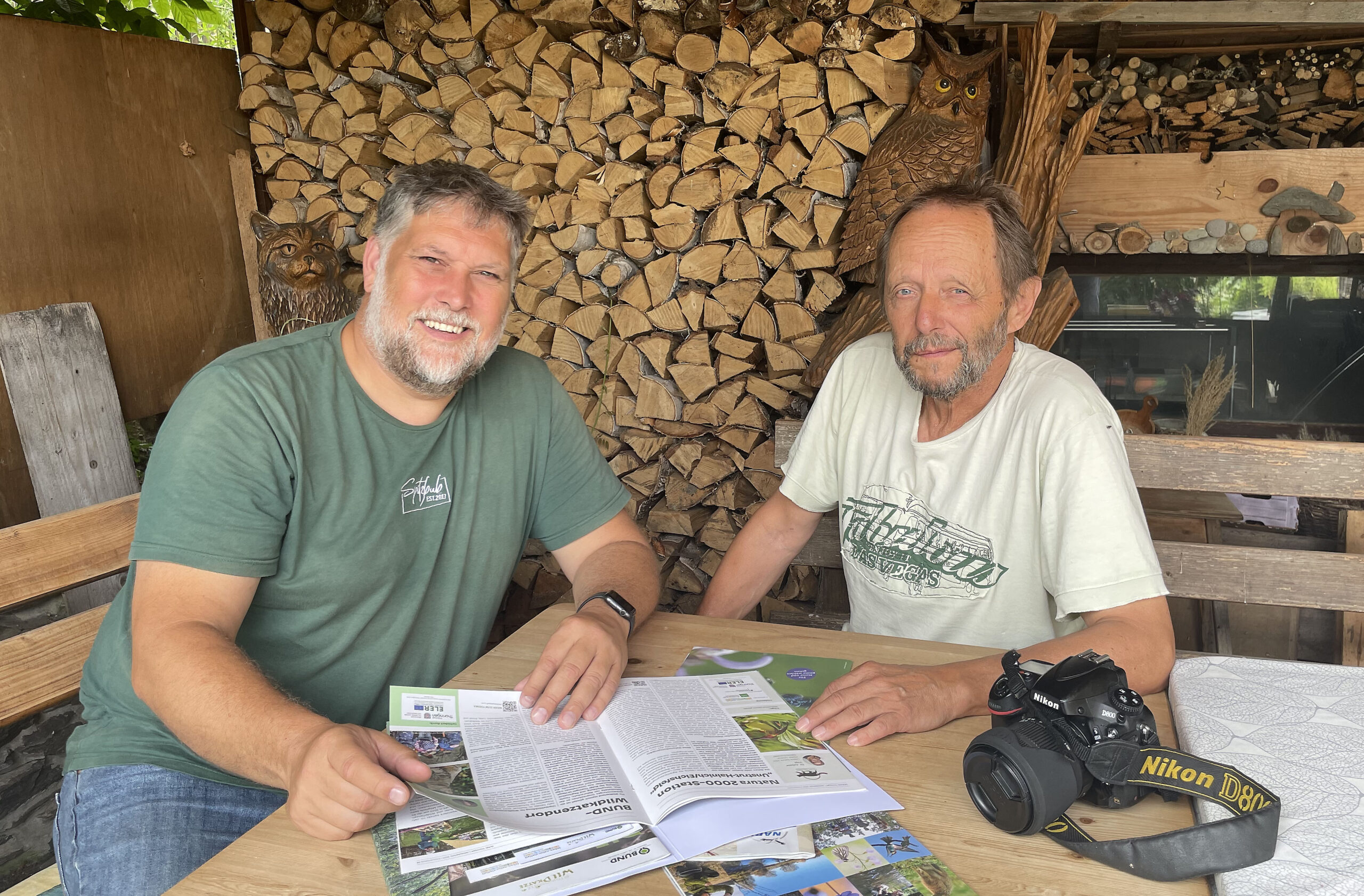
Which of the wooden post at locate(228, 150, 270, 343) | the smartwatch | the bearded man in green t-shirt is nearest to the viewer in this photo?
the bearded man in green t-shirt

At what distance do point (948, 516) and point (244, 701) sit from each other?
1176 millimetres

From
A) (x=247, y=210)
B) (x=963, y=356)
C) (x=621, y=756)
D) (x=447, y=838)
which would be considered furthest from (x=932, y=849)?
(x=247, y=210)

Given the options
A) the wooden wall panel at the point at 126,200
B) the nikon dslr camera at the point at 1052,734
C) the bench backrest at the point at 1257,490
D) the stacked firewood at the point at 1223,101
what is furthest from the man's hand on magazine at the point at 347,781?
the stacked firewood at the point at 1223,101

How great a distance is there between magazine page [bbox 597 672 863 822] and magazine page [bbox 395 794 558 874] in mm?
143

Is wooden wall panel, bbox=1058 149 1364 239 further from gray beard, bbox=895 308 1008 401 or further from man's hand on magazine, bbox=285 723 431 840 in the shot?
man's hand on magazine, bbox=285 723 431 840

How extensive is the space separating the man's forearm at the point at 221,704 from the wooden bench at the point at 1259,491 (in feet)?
6.32

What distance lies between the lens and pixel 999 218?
1799mm

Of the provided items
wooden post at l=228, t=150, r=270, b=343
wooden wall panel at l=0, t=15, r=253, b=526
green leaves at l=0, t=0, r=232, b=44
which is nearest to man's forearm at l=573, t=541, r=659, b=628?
wooden wall panel at l=0, t=15, r=253, b=526

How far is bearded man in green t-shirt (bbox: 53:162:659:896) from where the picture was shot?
3.86 feet

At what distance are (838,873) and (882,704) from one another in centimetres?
33

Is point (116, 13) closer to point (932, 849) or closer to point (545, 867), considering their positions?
point (545, 867)

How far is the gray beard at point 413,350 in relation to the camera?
1.56 metres

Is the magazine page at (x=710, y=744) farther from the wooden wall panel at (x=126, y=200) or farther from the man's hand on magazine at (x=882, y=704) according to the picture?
the wooden wall panel at (x=126, y=200)

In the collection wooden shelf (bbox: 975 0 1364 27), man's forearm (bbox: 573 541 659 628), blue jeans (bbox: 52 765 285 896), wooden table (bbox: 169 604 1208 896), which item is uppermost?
wooden shelf (bbox: 975 0 1364 27)
